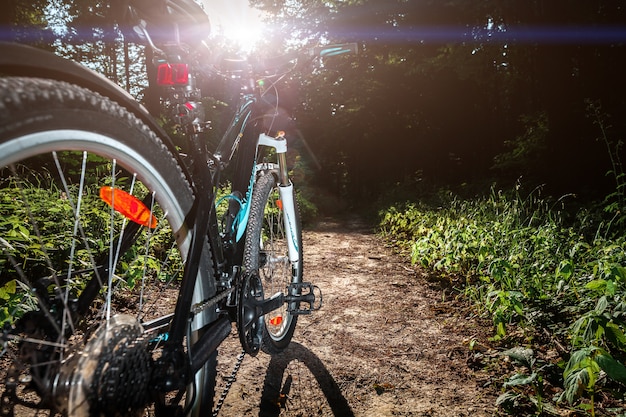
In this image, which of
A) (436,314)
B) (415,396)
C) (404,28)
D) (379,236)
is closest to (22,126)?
(415,396)

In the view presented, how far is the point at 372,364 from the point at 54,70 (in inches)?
90.1

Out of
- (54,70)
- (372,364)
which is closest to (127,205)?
(54,70)

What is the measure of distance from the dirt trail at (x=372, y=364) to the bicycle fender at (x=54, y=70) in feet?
5.29

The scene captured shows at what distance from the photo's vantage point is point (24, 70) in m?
0.90

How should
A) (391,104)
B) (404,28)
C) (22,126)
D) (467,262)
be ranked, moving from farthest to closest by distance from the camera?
(391,104) → (404,28) → (467,262) → (22,126)

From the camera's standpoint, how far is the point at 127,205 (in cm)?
133

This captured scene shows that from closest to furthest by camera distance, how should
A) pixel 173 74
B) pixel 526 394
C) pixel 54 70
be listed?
pixel 54 70 < pixel 173 74 < pixel 526 394

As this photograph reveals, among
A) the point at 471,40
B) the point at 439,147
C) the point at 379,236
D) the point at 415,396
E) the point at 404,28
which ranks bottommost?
the point at 379,236

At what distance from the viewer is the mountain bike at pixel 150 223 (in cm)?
92

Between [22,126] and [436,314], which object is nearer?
[22,126]

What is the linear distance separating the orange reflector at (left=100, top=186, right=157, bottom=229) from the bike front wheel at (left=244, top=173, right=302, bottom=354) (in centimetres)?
74

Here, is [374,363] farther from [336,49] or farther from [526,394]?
[336,49]

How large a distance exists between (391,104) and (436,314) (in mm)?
14013

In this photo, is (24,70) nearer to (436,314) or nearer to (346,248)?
(436,314)
